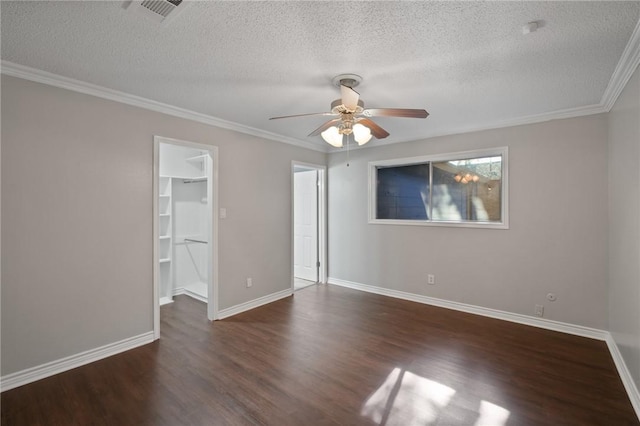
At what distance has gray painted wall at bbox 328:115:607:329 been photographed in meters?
3.18

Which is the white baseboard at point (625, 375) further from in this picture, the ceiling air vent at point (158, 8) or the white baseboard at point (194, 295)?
the white baseboard at point (194, 295)

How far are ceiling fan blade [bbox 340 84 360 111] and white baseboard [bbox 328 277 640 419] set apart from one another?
9.12ft

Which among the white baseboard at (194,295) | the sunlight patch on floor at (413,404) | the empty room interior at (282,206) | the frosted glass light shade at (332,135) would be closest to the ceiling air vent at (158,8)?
the empty room interior at (282,206)

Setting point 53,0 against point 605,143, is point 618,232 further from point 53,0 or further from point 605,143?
point 53,0

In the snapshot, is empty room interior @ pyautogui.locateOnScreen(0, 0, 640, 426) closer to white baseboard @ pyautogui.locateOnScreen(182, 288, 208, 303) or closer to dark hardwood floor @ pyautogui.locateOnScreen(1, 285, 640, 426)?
dark hardwood floor @ pyautogui.locateOnScreen(1, 285, 640, 426)

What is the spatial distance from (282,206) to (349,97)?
2.57m

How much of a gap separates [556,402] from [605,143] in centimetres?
256

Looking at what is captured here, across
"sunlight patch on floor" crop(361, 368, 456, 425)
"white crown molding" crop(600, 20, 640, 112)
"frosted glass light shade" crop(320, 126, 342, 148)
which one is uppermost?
"white crown molding" crop(600, 20, 640, 112)

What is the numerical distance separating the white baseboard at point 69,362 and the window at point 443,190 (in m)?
3.46

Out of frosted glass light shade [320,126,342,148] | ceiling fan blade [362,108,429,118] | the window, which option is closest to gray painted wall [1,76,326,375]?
frosted glass light shade [320,126,342,148]

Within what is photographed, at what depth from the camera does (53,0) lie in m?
1.57

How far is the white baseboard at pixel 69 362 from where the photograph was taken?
7.63 feet

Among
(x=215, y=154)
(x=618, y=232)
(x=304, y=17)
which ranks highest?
(x=304, y=17)

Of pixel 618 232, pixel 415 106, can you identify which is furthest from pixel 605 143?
pixel 415 106
